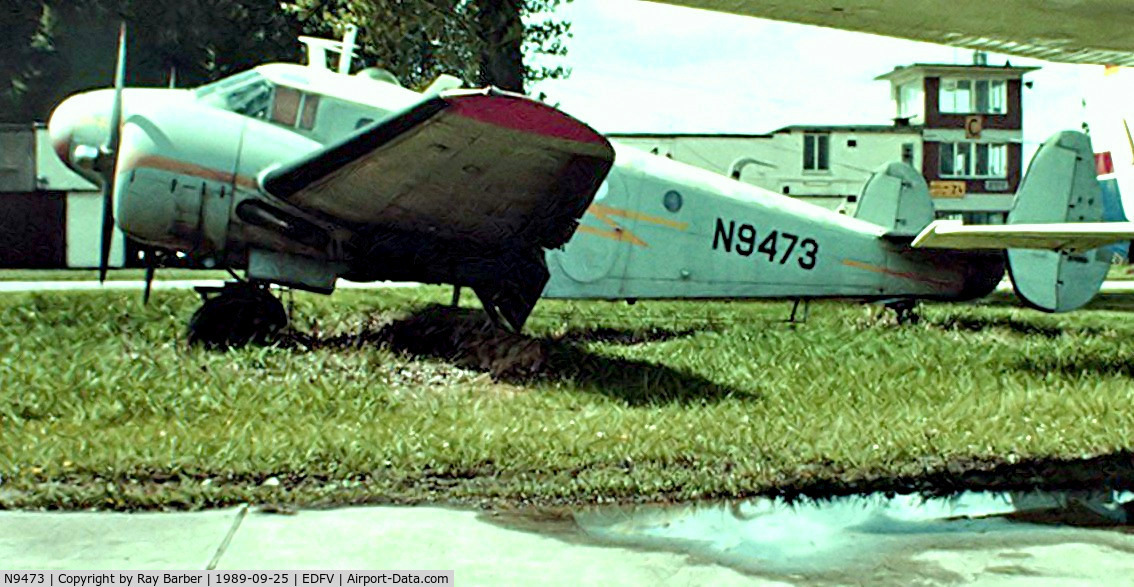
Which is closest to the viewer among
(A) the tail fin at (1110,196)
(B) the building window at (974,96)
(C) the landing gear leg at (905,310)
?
(C) the landing gear leg at (905,310)

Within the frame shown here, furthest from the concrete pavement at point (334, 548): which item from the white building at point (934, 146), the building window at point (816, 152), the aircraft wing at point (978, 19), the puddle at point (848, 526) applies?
the building window at point (816, 152)

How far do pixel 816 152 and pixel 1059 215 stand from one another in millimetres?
34202

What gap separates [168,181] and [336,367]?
2.01 metres

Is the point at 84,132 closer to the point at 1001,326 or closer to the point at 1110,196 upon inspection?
the point at 1001,326

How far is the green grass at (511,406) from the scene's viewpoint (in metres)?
5.43

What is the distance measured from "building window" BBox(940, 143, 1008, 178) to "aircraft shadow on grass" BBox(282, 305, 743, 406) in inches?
1716

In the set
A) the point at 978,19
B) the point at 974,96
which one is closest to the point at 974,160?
the point at 974,96

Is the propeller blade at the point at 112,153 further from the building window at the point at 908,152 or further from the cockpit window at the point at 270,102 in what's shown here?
the building window at the point at 908,152

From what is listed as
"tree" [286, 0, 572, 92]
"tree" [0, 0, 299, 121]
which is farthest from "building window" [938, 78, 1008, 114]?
"tree" [286, 0, 572, 92]

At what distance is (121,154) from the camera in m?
8.88

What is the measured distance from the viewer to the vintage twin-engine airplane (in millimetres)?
8031

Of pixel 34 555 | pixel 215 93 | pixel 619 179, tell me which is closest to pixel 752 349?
pixel 619 179

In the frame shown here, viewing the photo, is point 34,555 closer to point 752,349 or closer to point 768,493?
point 768,493

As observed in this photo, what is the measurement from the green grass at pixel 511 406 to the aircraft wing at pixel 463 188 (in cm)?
58
